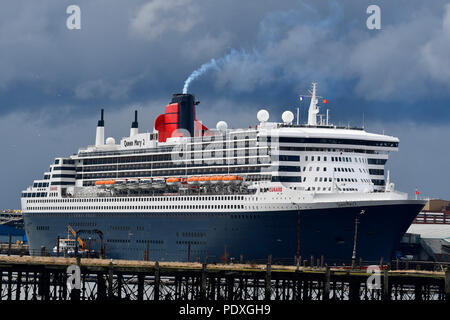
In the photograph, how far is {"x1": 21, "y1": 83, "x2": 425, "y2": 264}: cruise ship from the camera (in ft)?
280

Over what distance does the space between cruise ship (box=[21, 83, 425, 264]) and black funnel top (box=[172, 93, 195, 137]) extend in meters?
0.09

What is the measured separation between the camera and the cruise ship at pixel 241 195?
85438 mm

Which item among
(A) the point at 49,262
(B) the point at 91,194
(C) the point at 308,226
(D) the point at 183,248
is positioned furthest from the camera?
(B) the point at 91,194

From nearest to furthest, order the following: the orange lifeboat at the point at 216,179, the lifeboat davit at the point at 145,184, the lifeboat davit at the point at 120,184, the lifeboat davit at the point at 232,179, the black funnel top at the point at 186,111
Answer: the lifeboat davit at the point at 232,179 → the orange lifeboat at the point at 216,179 → the lifeboat davit at the point at 145,184 → the lifeboat davit at the point at 120,184 → the black funnel top at the point at 186,111

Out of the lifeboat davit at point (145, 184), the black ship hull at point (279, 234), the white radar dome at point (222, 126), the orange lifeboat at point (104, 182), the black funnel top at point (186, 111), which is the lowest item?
the black ship hull at point (279, 234)

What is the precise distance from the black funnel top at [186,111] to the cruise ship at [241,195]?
0.09m

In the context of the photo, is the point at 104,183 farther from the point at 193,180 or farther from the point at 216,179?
the point at 216,179

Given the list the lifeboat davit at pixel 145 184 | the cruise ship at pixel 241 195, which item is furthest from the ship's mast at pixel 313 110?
the lifeboat davit at pixel 145 184

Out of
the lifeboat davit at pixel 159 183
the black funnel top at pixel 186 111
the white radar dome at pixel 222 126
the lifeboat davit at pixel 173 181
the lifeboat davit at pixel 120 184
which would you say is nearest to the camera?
A: the lifeboat davit at pixel 173 181

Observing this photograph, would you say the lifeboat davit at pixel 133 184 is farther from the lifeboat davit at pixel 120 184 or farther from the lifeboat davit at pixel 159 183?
the lifeboat davit at pixel 159 183

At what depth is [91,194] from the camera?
105375 millimetres
